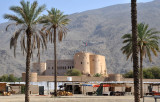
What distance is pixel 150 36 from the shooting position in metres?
38.1

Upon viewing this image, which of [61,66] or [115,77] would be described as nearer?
[115,77]

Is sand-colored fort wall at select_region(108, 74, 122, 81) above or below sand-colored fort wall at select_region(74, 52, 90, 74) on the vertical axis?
below

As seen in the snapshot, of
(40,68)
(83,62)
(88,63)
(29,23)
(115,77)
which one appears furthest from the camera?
(40,68)

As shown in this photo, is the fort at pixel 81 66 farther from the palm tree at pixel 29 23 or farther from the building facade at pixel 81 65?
the palm tree at pixel 29 23

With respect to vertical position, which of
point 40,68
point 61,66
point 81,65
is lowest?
point 40,68

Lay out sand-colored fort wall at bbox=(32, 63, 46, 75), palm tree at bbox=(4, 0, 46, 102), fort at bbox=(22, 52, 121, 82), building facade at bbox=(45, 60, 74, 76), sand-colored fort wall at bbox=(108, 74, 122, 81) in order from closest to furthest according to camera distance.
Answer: palm tree at bbox=(4, 0, 46, 102) → sand-colored fort wall at bbox=(108, 74, 122, 81) → fort at bbox=(22, 52, 121, 82) → building facade at bbox=(45, 60, 74, 76) → sand-colored fort wall at bbox=(32, 63, 46, 75)

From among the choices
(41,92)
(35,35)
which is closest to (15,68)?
(41,92)

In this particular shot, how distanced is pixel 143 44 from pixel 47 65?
8878 centimetres

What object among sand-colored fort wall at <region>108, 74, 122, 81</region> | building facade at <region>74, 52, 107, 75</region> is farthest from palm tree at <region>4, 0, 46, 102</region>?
building facade at <region>74, 52, 107, 75</region>

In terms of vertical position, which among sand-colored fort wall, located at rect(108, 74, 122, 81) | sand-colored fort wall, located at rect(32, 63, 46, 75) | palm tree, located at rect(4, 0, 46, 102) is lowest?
sand-colored fort wall, located at rect(108, 74, 122, 81)

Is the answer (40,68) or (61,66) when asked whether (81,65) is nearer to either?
(61,66)

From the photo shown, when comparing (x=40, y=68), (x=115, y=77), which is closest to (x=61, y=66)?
(x=40, y=68)

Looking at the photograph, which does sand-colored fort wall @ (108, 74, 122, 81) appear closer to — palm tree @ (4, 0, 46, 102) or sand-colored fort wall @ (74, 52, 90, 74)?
sand-colored fort wall @ (74, 52, 90, 74)

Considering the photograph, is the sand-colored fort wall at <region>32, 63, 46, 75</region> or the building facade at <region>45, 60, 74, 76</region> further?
the sand-colored fort wall at <region>32, 63, 46, 75</region>
